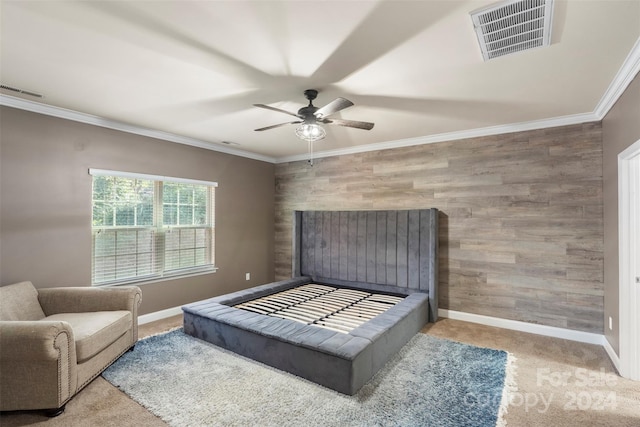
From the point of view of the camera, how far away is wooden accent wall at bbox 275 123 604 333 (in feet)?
11.1

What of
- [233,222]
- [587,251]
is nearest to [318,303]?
[233,222]

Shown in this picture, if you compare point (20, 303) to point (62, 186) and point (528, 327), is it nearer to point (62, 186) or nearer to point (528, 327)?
point (62, 186)

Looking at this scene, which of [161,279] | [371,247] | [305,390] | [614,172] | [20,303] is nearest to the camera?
[305,390]

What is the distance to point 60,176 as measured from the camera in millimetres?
3291

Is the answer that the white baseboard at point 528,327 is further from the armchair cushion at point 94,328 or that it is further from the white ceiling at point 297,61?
the armchair cushion at point 94,328

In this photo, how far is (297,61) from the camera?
222 cm

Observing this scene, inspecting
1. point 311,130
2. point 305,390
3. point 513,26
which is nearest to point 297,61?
point 311,130

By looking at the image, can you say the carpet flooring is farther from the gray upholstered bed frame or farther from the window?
the window

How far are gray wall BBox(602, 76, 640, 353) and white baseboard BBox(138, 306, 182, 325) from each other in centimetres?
502

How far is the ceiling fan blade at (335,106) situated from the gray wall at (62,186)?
2707 mm

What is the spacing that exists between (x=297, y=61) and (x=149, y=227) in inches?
122

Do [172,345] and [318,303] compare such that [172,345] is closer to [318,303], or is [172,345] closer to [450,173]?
[318,303]

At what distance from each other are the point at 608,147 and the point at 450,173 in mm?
1591

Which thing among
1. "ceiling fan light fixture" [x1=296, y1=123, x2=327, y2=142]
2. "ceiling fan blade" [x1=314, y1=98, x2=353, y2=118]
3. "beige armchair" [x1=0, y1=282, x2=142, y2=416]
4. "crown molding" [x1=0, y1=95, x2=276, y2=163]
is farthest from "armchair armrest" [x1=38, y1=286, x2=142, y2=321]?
"ceiling fan blade" [x1=314, y1=98, x2=353, y2=118]
